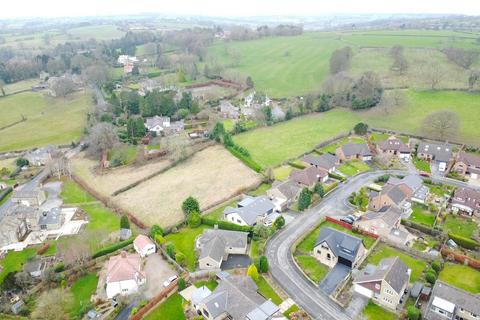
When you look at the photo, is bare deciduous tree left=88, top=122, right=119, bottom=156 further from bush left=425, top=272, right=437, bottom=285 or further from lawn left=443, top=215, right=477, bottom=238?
lawn left=443, top=215, right=477, bottom=238

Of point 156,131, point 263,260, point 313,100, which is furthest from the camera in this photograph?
point 313,100

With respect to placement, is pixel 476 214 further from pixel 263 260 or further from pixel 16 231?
pixel 16 231

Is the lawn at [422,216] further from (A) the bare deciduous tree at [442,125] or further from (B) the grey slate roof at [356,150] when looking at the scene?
(A) the bare deciduous tree at [442,125]

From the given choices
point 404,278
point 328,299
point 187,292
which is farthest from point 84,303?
point 404,278

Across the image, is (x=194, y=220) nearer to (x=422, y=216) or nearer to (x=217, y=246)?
(x=217, y=246)

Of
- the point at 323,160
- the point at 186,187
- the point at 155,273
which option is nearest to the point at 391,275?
the point at 155,273

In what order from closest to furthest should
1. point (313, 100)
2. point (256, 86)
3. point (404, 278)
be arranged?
point (404, 278), point (313, 100), point (256, 86)

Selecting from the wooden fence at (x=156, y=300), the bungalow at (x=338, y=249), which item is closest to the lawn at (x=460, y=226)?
the bungalow at (x=338, y=249)
